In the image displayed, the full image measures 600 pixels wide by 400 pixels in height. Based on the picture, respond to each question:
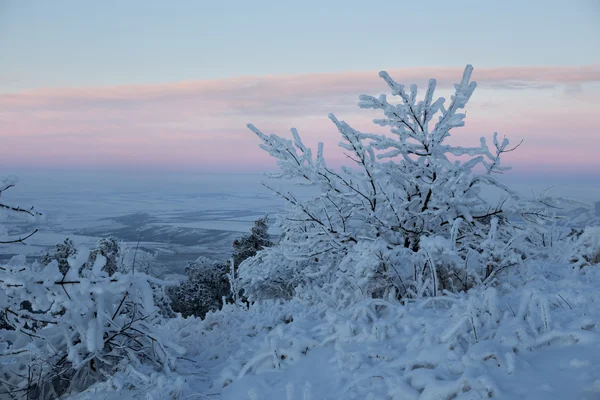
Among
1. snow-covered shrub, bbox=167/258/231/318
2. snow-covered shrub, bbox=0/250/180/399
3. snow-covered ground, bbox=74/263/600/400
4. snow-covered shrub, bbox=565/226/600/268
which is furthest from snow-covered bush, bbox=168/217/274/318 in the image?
snow-covered shrub, bbox=0/250/180/399

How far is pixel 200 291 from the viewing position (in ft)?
72.6

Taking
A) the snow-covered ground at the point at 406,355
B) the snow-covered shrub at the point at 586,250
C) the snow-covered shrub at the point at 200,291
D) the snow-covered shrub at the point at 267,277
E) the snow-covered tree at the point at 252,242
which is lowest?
the snow-covered shrub at the point at 200,291

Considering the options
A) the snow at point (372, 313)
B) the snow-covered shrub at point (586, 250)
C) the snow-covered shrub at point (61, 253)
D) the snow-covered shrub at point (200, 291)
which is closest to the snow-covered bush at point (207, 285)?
the snow-covered shrub at point (200, 291)

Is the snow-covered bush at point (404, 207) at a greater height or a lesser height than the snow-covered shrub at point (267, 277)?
greater

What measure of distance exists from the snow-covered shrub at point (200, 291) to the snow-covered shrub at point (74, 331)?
57.7 ft

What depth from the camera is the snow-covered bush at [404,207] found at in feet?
17.2

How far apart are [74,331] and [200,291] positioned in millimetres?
18592

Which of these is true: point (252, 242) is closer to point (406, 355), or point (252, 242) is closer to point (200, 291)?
point (200, 291)

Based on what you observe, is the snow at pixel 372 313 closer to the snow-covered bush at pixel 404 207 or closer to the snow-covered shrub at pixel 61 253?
the snow-covered bush at pixel 404 207

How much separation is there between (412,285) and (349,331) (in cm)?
155

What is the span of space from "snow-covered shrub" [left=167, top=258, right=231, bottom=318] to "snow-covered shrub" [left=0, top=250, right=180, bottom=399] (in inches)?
692

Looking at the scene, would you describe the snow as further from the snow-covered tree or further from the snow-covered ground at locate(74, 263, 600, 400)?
the snow-covered tree

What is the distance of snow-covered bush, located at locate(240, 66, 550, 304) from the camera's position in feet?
17.2

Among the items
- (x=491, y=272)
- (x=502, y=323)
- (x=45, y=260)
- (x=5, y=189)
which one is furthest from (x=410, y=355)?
(x=45, y=260)
